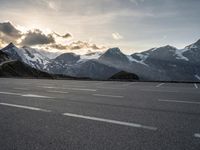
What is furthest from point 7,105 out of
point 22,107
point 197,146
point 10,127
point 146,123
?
point 197,146

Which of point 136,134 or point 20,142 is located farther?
point 136,134

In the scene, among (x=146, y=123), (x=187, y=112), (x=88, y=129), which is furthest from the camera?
(x=187, y=112)

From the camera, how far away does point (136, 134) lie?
230 inches

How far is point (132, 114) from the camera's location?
810 centimetres

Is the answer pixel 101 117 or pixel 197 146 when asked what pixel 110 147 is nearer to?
pixel 197 146

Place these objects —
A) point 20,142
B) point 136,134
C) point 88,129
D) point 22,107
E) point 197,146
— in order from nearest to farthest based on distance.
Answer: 1. point 197,146
2. point 20,142
3. point 136,134
4. point 88,129
5. point 22,107

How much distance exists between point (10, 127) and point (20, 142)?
54.8 inches

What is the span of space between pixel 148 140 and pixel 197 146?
38.7 inches

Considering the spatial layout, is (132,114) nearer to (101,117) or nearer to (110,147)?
(101,117)

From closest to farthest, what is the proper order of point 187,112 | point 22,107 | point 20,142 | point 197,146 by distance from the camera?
point 197,146 < point 20,142 < point 187,112 < point 22,107

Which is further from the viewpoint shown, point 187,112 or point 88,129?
point 187,112

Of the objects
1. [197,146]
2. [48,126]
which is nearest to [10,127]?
[48,126]

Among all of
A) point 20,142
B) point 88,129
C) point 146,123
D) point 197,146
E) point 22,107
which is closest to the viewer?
point 197,146

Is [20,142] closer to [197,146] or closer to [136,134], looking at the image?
[136,134]
